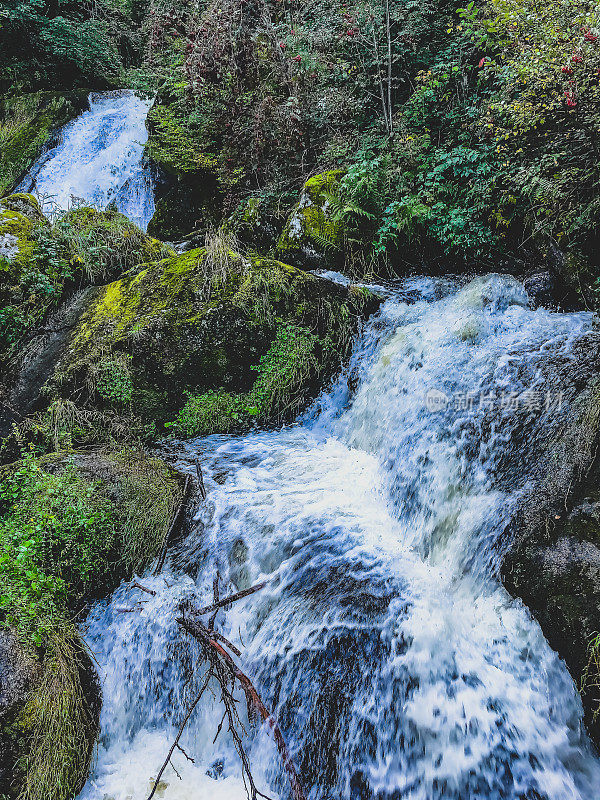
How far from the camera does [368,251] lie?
21.5ft

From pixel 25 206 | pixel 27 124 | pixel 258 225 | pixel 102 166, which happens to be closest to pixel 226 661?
pixel 25 206

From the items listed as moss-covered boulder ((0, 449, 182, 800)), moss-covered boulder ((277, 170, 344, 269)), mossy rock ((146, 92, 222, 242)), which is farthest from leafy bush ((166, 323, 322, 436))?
mossy rock ((146, 92, 222, 242))

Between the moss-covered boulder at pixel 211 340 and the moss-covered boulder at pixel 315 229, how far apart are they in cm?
105

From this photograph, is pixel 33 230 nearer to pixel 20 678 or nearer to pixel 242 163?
pixel 242 163

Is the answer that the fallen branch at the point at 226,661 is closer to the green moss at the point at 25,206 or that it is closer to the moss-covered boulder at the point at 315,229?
the moss-covered boulder at the point at 315,229

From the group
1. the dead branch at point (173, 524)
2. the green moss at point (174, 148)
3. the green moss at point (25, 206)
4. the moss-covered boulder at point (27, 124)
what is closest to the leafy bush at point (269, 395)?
the dead branch at point (173, 524)

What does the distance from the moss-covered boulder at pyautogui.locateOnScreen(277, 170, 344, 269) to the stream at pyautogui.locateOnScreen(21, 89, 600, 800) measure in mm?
2509

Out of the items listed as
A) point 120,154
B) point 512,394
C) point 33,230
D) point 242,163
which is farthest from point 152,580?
point 120,154

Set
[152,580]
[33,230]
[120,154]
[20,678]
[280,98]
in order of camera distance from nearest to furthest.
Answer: [20,678] → [152,580] → [33,230] → [280,98] → [120,154]

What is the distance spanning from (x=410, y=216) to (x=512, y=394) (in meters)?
3.54

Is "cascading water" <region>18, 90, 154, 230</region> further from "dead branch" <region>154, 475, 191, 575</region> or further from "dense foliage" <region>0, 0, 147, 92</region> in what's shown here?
"dead branch" <region>154, 475, 191, 575</region>

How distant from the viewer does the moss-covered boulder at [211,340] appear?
5.12 metres

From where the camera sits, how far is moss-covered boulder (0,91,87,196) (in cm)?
1120

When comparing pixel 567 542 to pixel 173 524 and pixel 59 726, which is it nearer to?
pixel 173 524
